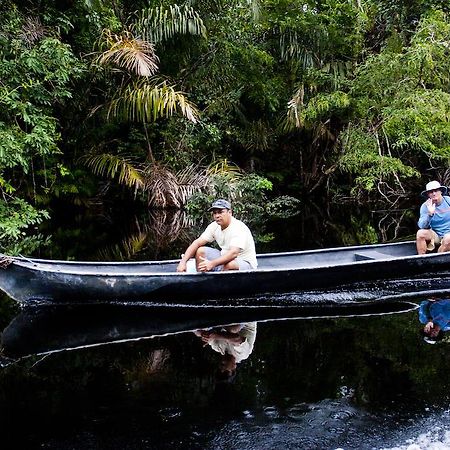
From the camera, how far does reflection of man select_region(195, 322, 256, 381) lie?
5.49 m

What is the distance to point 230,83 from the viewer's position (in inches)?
681

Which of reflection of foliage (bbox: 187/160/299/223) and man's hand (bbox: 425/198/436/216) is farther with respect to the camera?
reflection of foliage (bbox: 187/160/299/223)

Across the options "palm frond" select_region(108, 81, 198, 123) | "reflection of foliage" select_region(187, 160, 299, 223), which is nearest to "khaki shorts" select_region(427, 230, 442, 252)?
"palm frond" select_region(108, 81, 198, 123)

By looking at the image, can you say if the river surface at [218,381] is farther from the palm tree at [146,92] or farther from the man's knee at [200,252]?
the palm tree at [146,92]

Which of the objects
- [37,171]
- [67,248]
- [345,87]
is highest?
[345,87]

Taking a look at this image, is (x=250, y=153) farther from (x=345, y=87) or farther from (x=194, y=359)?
(x=194, y=359)

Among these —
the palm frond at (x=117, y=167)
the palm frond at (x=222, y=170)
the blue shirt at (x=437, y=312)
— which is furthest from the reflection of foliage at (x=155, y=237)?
the blue shirt at (x=437, y=312)

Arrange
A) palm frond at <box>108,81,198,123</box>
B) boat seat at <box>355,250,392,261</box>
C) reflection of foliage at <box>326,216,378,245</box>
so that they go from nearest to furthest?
boat seat at <box>355,250,392,261</box> → reflection of foliage at <box>326,216,378,245</box> → palm frond at <box>108,81,198,123</box>

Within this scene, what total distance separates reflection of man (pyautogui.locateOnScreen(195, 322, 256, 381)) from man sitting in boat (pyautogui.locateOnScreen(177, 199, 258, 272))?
2.71ft

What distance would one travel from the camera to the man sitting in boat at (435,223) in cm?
829

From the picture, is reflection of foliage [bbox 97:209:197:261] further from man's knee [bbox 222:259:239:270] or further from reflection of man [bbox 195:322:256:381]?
reflection of man [bbox 195:322:256:381]

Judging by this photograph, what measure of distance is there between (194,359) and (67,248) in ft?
21.7

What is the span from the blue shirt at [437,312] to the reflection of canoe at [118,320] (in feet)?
0.52

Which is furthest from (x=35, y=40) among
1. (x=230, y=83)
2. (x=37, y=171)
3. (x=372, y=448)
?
(x=372, y=448)
